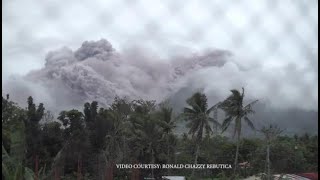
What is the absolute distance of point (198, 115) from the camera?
40406 mm

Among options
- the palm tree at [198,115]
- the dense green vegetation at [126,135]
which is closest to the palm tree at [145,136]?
the dense green vegetation at [126,135]

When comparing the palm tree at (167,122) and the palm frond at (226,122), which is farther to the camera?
the palm tree at (167,122)

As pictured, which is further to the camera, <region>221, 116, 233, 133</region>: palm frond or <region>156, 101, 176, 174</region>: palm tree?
<region>156, 101, 176, 174</region>: palm tree

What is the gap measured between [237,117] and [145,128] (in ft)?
26.6

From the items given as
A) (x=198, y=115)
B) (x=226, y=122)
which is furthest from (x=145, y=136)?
(x=226, y=122)

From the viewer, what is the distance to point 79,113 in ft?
149

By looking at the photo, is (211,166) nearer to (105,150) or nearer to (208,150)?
(208,150)

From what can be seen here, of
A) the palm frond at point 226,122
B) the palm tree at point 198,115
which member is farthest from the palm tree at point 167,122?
the palm frond at point 226,122

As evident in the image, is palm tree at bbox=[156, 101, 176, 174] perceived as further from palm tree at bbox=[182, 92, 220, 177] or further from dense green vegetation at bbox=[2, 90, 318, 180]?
palm tree at bbox=[182, 92, 220, 177]

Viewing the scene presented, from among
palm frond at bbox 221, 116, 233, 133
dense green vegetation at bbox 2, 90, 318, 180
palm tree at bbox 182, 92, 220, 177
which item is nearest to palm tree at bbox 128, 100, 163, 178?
dense green vegetation at bbox 2, 90, 318, 180

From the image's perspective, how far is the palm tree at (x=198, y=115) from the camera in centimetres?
4031

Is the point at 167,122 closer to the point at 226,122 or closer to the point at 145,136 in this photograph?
the point at 145,136

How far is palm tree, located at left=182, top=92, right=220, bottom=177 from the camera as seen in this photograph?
4031 centimetres

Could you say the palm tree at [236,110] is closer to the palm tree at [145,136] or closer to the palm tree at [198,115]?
the palm tree at [198,115]
